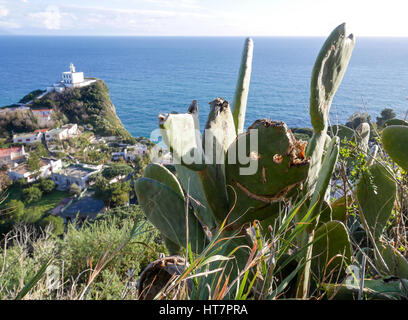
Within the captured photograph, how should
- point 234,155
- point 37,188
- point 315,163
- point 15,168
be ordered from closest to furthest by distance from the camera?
1. point 234,155
2. point 315,163
3. point 37,188
4. point 15,168

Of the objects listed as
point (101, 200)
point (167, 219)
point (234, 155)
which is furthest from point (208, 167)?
point (101, 200)

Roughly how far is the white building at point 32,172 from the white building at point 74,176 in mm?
488

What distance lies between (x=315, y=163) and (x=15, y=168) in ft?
57.0

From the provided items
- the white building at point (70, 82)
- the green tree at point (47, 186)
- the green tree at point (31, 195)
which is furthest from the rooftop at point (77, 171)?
the white building at point (70, 82)

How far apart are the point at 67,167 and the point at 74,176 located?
2032 mm

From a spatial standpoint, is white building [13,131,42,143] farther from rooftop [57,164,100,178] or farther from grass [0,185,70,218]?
grass [0,185,70,218]

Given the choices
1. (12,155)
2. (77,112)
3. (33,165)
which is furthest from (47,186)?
(77,112)

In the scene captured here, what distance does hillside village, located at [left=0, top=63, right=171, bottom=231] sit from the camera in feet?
39.4

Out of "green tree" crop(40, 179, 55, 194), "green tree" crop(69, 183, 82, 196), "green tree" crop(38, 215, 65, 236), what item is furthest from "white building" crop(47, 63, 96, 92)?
"green tree" crop(38, 215, 65, 236)

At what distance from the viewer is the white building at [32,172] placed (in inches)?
589
